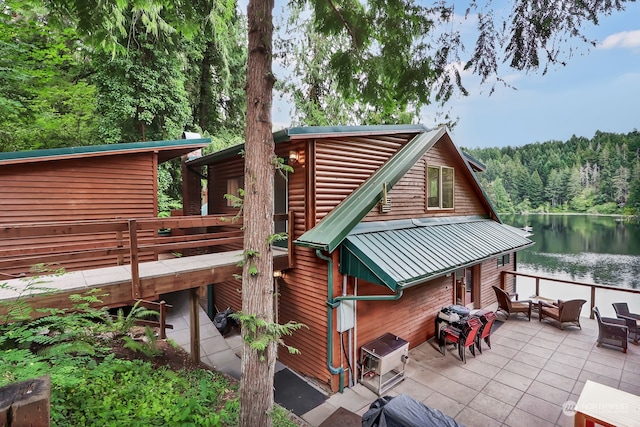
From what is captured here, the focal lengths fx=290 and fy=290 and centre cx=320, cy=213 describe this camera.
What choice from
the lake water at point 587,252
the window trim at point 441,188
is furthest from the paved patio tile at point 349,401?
the lake water at point 587,252

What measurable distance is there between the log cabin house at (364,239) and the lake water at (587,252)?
18652mm

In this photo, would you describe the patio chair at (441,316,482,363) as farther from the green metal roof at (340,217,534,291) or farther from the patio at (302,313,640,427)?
the green metal roof at (340,217,534,291)

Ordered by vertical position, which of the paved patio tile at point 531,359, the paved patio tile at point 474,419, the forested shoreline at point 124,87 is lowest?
the paved patio tile at point 531,359

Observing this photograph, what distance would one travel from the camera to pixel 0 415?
1078mm

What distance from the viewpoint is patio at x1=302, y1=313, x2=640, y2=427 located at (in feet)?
16.4

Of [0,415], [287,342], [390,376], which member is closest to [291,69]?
[287,342]

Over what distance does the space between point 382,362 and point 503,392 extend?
2343 mm

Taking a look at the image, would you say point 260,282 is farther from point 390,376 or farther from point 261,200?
point 390,376

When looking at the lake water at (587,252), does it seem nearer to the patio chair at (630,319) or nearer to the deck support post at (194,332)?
the patio chair at (630,319)

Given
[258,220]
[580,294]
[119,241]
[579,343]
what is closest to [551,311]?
[579,343]

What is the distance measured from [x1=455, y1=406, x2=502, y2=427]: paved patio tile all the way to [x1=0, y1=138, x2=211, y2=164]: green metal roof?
→ 8261 mm

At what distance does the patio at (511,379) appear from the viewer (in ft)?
16.4

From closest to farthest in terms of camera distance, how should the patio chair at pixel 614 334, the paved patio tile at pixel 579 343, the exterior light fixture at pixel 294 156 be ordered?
the exterior light fixture at pixel 294 156 < the patio chair at pixel 614 334 < the paved patio tile at pixel 579 343

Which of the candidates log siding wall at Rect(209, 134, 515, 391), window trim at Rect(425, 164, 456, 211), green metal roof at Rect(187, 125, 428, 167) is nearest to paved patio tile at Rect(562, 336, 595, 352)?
log siding wall at Rect(209, 134, 515, 391)
